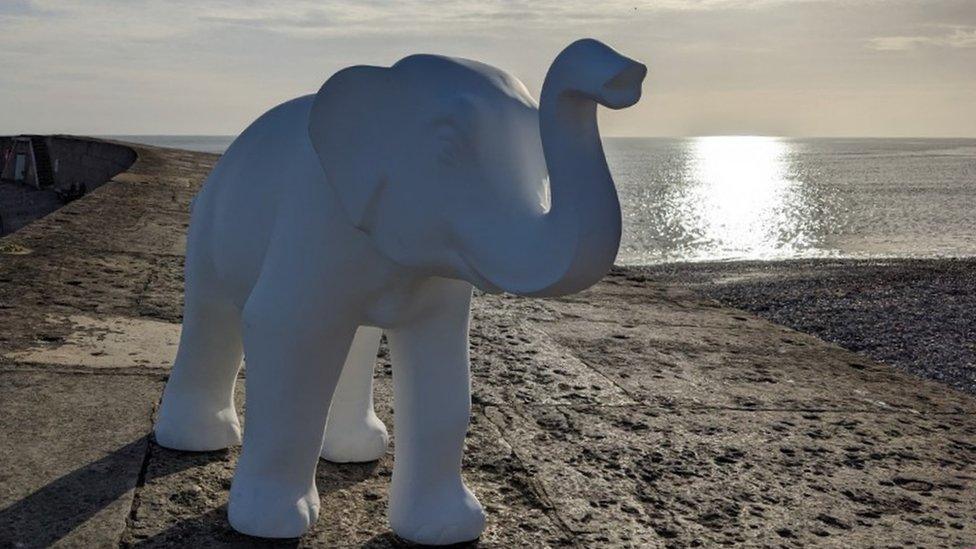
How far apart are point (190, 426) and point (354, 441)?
18.8 inches

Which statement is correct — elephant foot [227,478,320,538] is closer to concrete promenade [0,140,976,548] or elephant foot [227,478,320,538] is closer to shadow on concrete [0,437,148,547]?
concrete promenade [0,140,976,548]

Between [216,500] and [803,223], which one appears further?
[803,223]

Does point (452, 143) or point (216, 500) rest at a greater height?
point (452, 143)

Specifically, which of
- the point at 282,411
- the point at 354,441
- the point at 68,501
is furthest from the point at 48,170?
the point at 282,411

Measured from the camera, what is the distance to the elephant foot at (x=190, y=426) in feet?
10.2

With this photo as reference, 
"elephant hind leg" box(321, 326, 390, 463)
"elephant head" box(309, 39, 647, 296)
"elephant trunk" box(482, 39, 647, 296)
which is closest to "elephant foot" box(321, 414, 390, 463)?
"elephant hind leg" box(321, 326, 390, 463)

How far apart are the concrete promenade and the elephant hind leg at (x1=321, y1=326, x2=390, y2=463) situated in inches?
2.4

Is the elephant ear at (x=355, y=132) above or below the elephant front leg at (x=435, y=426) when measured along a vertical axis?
above

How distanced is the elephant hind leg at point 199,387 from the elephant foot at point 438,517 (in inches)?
30.8

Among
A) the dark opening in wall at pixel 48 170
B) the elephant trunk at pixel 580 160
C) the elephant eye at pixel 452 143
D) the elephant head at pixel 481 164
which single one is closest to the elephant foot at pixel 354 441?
the elephant head at pixel 481 164

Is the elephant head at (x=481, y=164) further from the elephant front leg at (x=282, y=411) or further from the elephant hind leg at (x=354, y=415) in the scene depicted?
the elephant hind leg at (x=354, y=415)

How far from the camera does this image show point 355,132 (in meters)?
2.31

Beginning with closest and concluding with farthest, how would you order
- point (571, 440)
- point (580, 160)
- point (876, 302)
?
point (580, 160) → point (571, 440) → point (876, 302)

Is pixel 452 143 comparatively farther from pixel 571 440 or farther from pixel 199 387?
pixel 571 440
